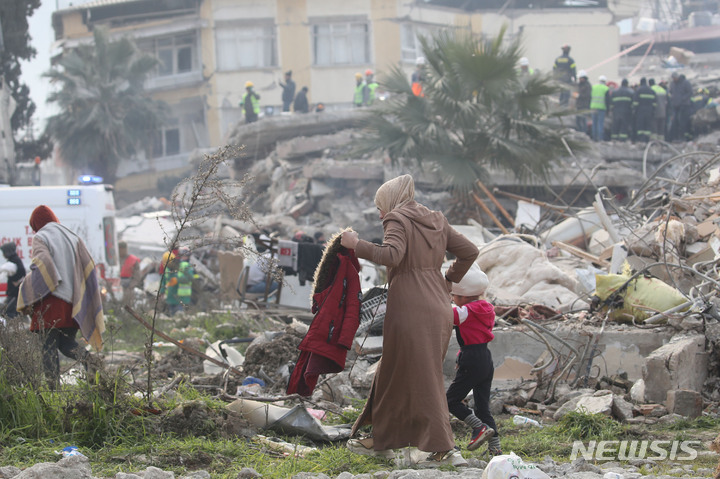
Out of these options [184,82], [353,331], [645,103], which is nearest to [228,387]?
[353,331]

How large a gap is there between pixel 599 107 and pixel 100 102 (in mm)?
19830

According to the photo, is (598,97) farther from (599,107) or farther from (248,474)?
(248,474)

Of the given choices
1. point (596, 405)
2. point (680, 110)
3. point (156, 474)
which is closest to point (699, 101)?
point (680, 110)

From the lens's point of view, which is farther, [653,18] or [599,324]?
[653,18]

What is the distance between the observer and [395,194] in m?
4.42

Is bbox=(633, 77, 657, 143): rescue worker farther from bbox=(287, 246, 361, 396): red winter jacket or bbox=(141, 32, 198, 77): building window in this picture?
bbox=(141, 32, 198, 77): building window

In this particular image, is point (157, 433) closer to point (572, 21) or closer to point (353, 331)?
point (353, 331)

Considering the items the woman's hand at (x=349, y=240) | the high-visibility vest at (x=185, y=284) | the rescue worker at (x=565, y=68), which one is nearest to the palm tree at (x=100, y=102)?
the rescue worker at (x=565, y=68)

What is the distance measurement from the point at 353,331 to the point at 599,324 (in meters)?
3.11

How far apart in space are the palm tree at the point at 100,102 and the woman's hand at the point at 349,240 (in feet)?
91.5

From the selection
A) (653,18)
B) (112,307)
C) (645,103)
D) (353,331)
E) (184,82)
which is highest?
(653,18)

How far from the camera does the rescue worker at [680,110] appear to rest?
18.9m

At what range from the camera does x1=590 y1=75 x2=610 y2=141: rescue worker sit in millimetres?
18609

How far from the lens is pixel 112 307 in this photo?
10.8m
